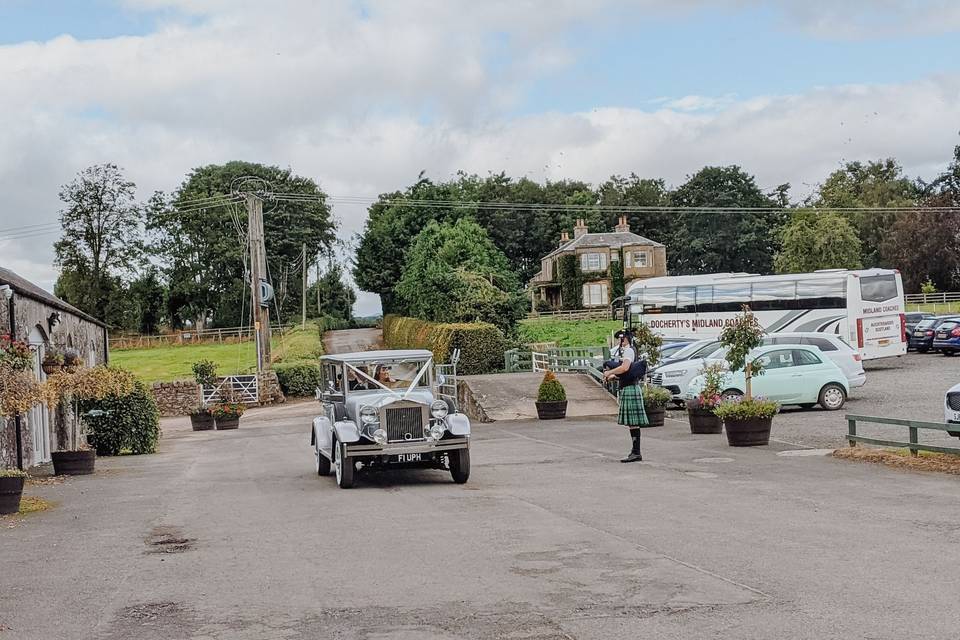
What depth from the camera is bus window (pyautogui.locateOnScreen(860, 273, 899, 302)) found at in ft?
133

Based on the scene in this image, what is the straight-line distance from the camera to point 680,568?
836 centimetres

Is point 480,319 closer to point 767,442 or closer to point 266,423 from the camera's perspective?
point 266,423

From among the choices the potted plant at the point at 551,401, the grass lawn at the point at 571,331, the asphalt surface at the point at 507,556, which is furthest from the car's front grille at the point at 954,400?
the grass lawn at the point at 571,331

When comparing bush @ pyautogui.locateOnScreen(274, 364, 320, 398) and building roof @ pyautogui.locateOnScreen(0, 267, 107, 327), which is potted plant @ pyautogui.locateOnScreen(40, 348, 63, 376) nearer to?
building roof @ pyautogui.locateOnScreen(0, 267, 107, 327)

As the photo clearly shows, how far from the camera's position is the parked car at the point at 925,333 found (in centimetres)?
4722

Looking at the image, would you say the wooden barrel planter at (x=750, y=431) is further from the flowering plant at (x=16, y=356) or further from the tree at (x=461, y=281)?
the tree at (x=461, y=281)

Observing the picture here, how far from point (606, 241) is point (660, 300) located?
44418 mm

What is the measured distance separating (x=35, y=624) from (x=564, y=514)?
5.97 metres

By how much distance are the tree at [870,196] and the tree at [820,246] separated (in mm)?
3864

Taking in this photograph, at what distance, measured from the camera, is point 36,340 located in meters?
22.1

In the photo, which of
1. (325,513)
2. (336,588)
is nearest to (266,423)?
(325,513)

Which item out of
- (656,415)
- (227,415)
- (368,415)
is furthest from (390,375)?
(227,415)

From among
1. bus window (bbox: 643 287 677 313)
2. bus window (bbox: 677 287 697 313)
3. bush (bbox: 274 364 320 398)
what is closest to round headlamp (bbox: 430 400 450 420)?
bus window (bbox: 677 287 697 313)

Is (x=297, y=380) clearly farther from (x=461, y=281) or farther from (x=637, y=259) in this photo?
(x=637, y=259)
